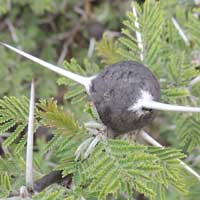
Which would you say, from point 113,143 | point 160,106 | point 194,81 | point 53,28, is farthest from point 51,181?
point 53,28

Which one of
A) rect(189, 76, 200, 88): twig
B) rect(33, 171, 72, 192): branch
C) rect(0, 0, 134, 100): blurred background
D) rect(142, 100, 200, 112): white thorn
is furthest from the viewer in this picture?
rect(0, 0, 134, 100): blurred background

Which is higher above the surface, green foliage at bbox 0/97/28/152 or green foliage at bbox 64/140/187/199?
green foliage at bbox 0/97/28/152

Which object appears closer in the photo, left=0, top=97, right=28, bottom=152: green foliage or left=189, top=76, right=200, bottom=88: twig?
left=0, top=97, right=28, bottom=152: green foliage

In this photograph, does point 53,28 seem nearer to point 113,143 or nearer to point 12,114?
point 12,114

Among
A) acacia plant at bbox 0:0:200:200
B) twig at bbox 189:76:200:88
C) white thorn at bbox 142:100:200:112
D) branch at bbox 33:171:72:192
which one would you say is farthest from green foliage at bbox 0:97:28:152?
twig at bbox 189:76:200:88

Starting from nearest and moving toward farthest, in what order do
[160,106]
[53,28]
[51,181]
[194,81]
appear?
[160,106] → [51,181] → [194,81] → [53,28]

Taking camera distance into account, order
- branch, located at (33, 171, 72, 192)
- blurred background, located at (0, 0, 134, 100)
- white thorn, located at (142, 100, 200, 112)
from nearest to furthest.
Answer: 1. white thorn, located at (142, 100, 200, 112)
2. branch, located at (33, 171, 72, 192)
3. blurred background, located at (0, 0, 134, 100)

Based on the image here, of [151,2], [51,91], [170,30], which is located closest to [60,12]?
[51,91]

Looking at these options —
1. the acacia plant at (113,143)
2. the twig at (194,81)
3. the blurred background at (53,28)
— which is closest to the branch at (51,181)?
the acacia plant at (113,143)

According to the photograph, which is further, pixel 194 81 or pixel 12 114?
pixel 194 81

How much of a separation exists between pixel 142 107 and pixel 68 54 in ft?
6.30

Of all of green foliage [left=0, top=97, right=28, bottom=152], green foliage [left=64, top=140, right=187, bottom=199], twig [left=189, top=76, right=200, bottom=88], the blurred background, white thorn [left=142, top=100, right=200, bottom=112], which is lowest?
green foliage [left=64, top=140, right=187, bottom=199]

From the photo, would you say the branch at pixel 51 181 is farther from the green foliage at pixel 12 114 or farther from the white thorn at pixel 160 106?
the white thorn at pixel 160 106

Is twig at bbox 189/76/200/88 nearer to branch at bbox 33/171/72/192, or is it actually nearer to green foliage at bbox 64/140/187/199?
green foliage at bbox 64/140/187/199
